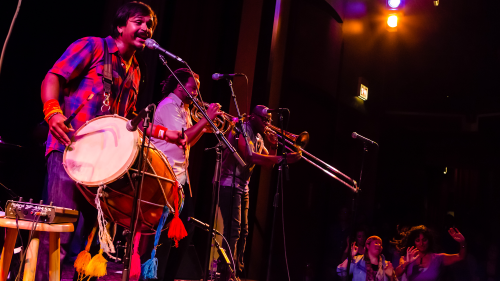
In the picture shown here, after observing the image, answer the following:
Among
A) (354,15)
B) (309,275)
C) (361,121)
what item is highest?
(354,15)

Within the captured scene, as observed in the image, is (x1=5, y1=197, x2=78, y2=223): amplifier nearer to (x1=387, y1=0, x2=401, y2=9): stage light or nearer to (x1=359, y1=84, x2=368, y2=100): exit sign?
(x1=359, y1=84, x2=368, y2=100): exit sign

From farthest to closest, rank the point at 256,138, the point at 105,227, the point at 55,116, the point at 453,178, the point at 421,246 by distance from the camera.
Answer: the point at 453,178
the point at 421,246
the point at 256,138
the point at 105,227
the point at 55,116

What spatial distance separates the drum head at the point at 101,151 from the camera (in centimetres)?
196

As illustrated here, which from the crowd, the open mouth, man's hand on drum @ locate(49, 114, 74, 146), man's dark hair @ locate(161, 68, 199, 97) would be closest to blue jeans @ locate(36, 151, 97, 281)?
man's hand on drum @ locate(49, 114, 74, 146)

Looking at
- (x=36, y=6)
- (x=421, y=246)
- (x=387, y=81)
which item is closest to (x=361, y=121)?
(x=387, y=81)

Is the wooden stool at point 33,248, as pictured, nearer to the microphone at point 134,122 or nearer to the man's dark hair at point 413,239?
the microphone at point 134,122

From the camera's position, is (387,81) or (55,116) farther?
(387,81)

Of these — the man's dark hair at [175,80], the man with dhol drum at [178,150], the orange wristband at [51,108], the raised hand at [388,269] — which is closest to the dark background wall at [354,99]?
the raised hand at [388,269]

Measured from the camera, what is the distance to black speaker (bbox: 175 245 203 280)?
4.08 metres

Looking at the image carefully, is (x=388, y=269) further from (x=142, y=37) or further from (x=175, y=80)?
(x=142, y=37)

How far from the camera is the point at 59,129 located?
6.26 ft

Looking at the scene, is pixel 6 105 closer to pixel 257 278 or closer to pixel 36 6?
pixel 36 6

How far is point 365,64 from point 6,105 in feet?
16.5

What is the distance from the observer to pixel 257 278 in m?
5.19
